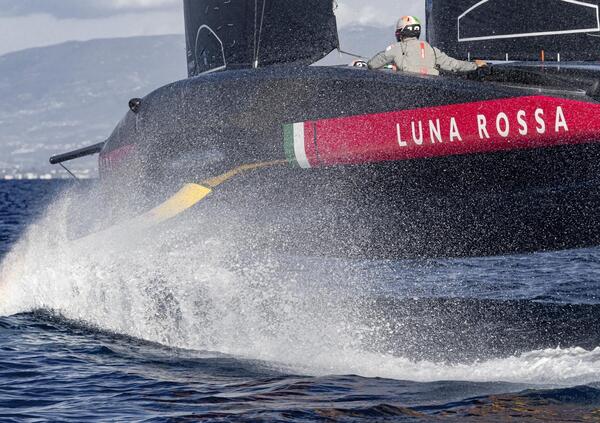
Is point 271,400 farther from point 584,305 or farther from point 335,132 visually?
point 584,305

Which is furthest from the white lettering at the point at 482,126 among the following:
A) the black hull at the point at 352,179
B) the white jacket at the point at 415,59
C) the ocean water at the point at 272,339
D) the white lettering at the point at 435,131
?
the ocean water at the point at 272,339

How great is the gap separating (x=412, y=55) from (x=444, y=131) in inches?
33.8

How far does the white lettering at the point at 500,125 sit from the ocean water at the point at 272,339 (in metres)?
1.47

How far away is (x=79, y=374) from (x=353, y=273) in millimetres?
4815

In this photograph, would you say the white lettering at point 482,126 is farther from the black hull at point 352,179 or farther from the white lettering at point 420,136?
the white lettering at point 420,136

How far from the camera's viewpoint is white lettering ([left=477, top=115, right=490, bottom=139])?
6.77 meters

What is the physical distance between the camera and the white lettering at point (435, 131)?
6.92 metres

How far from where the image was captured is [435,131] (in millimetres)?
6938

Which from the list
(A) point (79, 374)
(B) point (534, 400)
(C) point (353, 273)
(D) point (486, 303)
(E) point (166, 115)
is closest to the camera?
(B) point (534, 400)

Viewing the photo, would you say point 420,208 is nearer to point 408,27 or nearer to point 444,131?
point 444,131

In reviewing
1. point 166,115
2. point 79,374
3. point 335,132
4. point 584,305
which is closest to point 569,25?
point 335,132

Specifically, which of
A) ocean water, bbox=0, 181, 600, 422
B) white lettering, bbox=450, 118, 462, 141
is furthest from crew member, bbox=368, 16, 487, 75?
ocean water, bbox=0, 181, 600, 422

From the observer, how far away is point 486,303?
905 centimetres

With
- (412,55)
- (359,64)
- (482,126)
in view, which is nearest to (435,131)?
(482,126)
